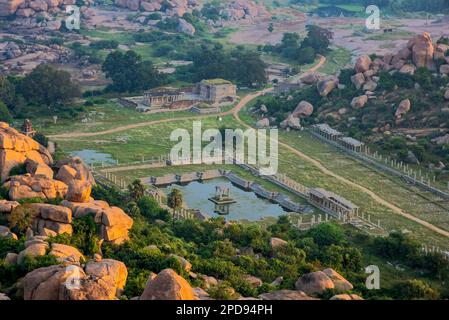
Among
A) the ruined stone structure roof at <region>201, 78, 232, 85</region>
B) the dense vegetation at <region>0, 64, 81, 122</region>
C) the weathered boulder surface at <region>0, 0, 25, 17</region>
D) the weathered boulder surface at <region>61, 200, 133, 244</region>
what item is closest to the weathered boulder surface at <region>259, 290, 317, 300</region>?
the weathered boulder surface at <region>61, 200, 133, 244</region>

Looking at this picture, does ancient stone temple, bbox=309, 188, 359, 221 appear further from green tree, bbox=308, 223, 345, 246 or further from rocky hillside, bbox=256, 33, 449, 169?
rocky hillside, bbox=256, 33, 449, 169

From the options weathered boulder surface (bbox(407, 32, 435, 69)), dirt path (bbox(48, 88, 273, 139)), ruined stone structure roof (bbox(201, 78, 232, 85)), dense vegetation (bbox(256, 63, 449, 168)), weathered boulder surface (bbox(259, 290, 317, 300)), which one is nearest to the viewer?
weathered boulder surface (bbox(259, 290, 317, 300))

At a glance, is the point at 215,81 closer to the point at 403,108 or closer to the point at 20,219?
the point at 403,108

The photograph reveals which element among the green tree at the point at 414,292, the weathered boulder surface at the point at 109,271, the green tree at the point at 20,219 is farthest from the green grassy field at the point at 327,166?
the weathered boulder surface at the point at 109,271

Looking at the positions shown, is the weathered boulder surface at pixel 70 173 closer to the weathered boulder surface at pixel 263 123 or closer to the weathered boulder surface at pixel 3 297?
the weathered boulder surface at pixel 3 297

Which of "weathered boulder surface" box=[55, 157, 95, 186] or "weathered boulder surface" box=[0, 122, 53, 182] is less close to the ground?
"weathered boulder surface" box=[0, 122, 53, 182]

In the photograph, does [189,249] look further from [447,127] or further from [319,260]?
[447,127]
